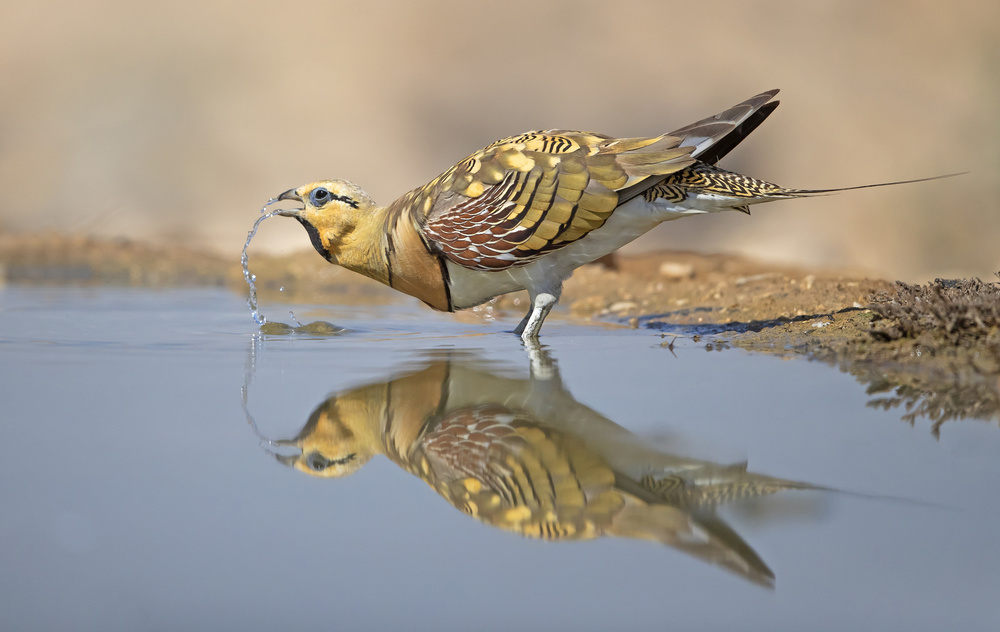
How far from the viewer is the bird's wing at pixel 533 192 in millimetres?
5266

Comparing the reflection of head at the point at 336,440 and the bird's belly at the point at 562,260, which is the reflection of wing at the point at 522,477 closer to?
the reflection of head at the point at 336,440

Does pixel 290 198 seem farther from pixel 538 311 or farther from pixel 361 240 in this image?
pixel 538 311

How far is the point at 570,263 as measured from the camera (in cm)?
575

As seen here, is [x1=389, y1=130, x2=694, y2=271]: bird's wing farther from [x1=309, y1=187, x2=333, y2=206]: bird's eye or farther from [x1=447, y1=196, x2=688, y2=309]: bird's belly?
[x1=309, y1=187, x2=333, y2=206]: bird's eye

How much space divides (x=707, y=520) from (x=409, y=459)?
1.04m

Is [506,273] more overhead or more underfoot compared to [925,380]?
more overhead

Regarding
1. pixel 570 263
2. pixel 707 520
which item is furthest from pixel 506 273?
pixel 707 520

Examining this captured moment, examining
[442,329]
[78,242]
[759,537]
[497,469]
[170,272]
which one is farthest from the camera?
[78,242]

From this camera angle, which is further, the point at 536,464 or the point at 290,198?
the point at 290,198

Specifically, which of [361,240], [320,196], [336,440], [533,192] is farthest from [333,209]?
[336,440]

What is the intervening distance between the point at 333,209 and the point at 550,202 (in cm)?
162

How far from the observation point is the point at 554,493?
261cm

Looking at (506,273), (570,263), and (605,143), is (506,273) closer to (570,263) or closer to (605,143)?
(570,263)

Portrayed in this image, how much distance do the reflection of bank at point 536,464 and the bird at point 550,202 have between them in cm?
157
